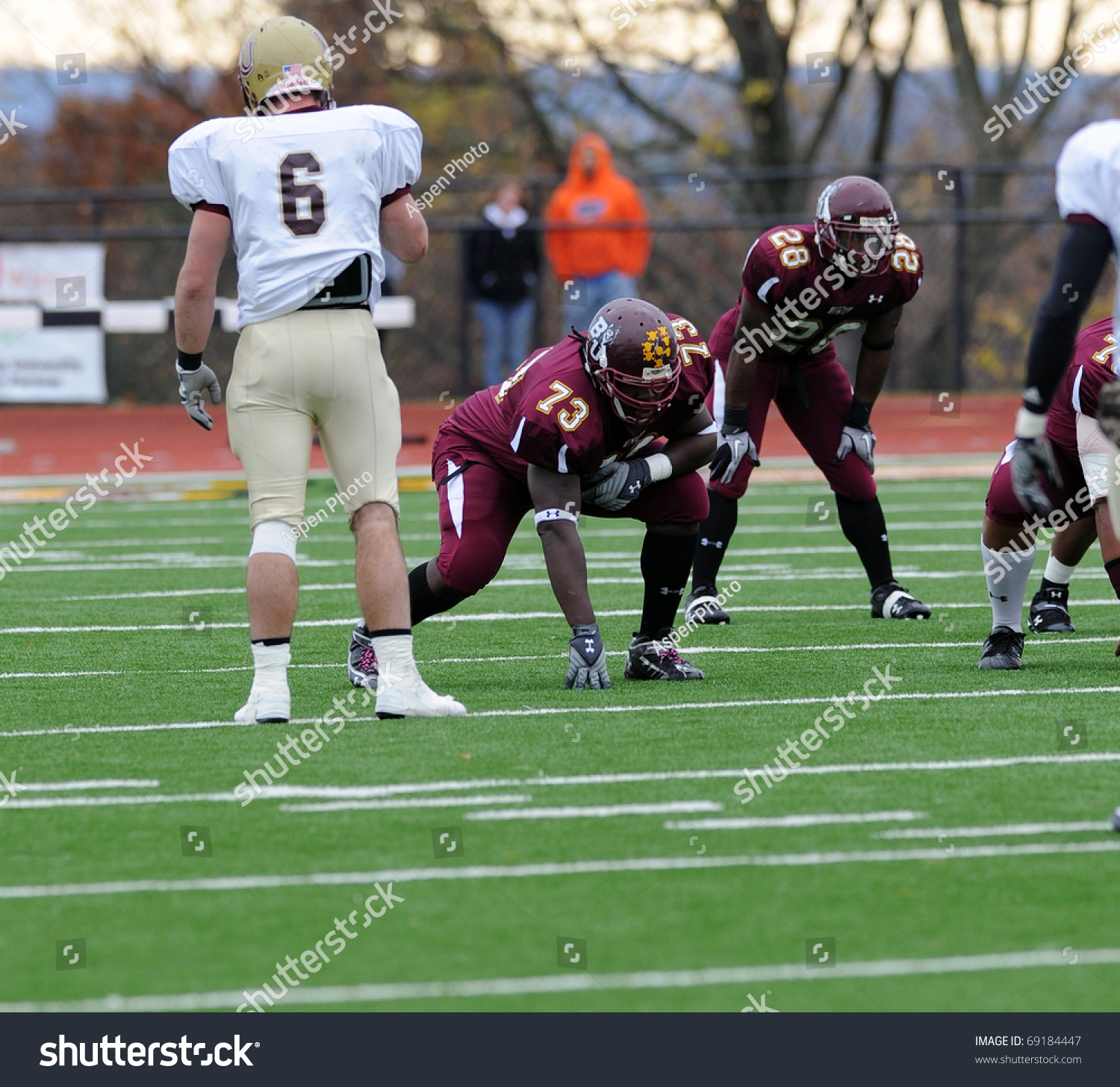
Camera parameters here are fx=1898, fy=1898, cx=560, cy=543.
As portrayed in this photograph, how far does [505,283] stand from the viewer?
17078 mm

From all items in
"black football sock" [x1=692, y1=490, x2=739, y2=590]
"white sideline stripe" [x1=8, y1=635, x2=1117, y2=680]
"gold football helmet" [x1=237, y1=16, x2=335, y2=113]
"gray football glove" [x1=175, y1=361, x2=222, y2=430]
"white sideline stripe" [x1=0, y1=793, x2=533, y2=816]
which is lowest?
"white sideline stripe" [x1=8, y1=635, x2=1117, y2=680]

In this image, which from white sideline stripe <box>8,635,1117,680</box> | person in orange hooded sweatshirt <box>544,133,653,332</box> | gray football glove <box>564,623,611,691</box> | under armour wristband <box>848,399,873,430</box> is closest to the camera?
gray football glove <box>564,623,611,691</box>

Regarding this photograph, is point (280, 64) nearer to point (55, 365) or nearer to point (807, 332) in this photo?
point (807, 332)

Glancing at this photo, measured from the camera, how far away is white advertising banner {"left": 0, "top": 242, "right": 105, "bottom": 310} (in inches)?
694

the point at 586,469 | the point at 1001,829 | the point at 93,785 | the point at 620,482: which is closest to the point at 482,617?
the point at 620,482

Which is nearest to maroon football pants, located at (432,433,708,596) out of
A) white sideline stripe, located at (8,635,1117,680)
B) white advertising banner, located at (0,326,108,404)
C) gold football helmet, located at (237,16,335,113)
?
white sideline stripe, located at (8,635,1117,680)

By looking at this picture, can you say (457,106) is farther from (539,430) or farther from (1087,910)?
(1087,910)

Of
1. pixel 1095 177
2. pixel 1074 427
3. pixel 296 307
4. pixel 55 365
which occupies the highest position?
pixel 1095 177

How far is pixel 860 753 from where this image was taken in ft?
16.7

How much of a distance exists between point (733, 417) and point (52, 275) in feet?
38.1

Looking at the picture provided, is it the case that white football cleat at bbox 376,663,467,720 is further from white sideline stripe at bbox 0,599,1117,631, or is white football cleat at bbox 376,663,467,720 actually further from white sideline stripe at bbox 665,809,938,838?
white sideline stripe at bbox 0,599,1117,631

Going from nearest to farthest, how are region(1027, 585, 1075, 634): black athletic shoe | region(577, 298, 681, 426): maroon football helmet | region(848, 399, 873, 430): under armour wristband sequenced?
region(577, 298, 681, 426): maroon football helmet
region(1027, 585, 1075, 634): black athletic shoe
region(848, 399, 873, 430): under armour wristband

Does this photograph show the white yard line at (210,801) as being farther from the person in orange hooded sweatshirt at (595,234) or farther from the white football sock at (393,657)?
the person in orange hooded sweatshirt at (595,234)

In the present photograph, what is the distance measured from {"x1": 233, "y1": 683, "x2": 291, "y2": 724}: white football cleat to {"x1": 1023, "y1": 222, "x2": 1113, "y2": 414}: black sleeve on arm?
2.29 metres
